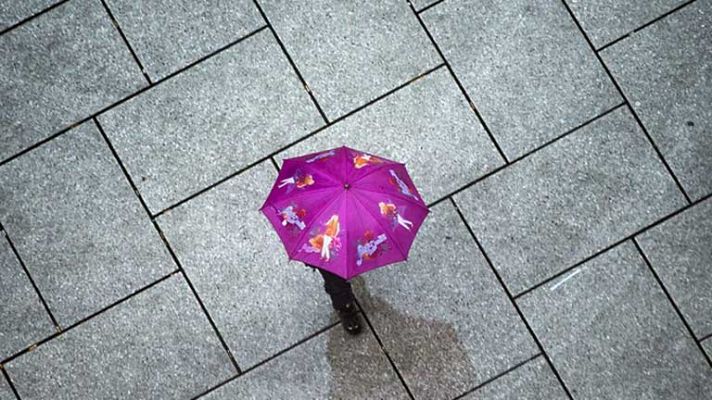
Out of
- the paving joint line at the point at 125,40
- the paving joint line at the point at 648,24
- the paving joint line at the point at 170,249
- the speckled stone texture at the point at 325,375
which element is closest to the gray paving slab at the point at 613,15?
the paving joint line at the point at 648,24

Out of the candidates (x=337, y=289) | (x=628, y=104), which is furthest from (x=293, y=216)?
(x=628, y=104)

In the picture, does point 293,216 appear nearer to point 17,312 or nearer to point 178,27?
point 178,27

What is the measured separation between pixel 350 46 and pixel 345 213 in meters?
1.94

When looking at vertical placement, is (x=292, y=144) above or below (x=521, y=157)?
above

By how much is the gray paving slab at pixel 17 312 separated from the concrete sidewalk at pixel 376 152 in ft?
0.05

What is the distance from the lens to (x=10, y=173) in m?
5.30

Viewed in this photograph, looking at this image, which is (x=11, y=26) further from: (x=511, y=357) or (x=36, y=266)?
(x=511, y=357)

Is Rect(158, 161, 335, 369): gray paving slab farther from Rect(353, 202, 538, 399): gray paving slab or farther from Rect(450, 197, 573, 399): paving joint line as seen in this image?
Rect(450, 197, 573, 399): paving joint line

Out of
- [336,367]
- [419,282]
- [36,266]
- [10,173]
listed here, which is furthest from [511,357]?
[10,173]

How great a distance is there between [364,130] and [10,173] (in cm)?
236

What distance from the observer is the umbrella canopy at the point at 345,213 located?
3.80 m

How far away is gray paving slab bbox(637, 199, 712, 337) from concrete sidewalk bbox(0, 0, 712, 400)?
1cm

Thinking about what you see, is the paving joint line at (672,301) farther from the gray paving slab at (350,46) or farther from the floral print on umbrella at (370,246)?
the floral print on umbrella at (370,246)

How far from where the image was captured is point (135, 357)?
5.09 meters
